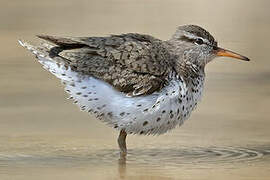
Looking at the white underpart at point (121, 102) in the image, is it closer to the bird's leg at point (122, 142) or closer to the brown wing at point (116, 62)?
the brown wing at point (116, 62)

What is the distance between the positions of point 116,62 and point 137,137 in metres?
1.39

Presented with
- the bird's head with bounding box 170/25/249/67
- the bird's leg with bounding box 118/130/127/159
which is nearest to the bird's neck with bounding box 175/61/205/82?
the bird's head with bounding box 170/25/249/67

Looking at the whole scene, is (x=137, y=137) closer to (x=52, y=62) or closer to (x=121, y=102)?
(x=121, y=102)

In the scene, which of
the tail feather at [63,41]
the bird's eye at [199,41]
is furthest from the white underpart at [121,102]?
the bird's eye at [199,41]

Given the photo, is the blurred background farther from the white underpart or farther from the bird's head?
the bird's head

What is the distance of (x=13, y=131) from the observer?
35.4 feet

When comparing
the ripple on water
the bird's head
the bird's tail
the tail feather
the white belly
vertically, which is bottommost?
the ripple on water

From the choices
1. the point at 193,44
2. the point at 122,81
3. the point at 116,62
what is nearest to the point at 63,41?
the point at 116,62

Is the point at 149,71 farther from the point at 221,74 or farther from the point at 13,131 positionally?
the point at 221,74

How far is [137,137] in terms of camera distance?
11.2 m

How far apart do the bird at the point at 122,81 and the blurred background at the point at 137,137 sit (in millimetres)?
391

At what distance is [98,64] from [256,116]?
8.37 ft

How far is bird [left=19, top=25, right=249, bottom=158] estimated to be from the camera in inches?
393

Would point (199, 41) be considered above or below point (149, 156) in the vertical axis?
above
